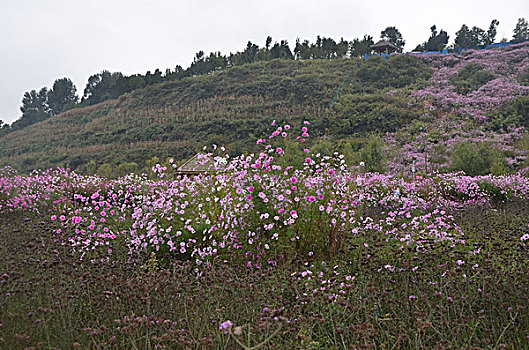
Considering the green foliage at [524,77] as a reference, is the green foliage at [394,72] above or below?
above

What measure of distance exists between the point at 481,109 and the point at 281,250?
20.2 metres

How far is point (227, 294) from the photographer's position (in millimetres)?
2584

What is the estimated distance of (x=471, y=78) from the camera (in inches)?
999

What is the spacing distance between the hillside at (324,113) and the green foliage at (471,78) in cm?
7

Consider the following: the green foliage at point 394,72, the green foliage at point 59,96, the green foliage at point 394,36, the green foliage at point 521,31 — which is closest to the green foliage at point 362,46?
the green foliage at point 394,72

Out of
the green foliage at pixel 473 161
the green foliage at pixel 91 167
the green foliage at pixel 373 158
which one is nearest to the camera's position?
the green foliage at pixel 473 161

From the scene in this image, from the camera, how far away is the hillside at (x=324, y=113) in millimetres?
16938

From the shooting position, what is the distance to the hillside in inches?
667

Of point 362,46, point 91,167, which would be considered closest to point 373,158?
point 91,167

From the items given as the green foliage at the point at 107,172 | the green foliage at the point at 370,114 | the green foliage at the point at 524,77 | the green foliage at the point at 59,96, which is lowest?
the green foliage at the point at 107,172

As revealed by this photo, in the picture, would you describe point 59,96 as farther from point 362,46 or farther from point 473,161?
point 473,161

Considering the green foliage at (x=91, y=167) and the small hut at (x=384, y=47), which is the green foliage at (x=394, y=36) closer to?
the small hut at (x=384, y=47)

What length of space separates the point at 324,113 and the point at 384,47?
52.0ft

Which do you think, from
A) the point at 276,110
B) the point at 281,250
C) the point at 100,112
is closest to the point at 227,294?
the point at 281,250
